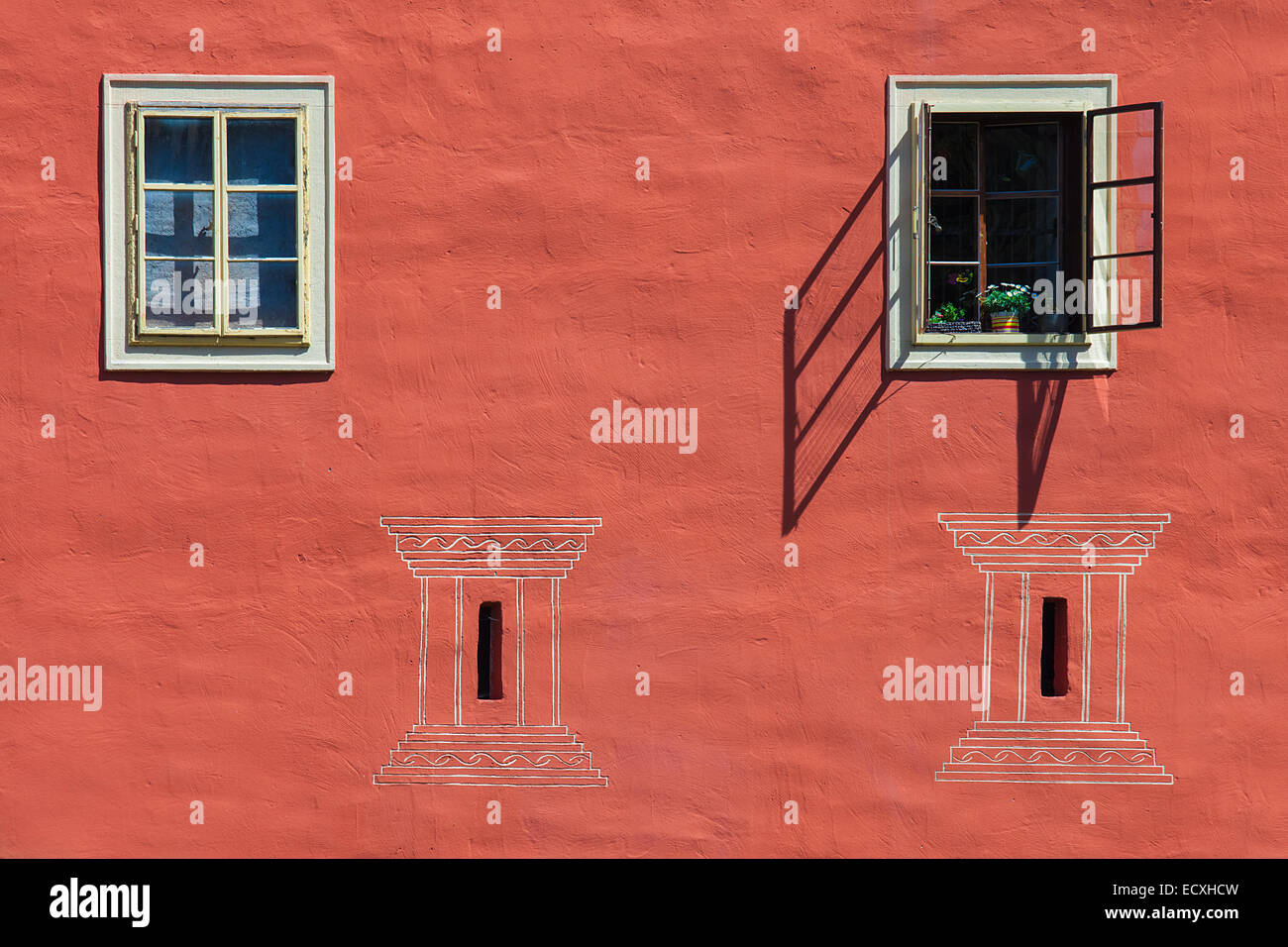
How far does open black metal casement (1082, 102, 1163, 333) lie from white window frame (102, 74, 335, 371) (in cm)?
399

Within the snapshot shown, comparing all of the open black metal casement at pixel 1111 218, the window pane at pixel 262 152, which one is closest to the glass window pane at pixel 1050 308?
the open black metal casement at pixel 1111 218

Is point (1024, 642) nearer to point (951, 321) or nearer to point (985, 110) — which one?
point (951, 321)

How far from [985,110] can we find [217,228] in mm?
4102

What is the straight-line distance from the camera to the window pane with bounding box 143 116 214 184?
6250 mm

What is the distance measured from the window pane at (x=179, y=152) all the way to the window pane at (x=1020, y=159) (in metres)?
4.20

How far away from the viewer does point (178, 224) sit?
20.5 feet

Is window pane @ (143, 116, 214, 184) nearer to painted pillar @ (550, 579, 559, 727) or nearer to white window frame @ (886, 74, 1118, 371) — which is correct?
painted pillar @ (550, 579, 559, 727)

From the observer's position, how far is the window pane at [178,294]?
6.25m

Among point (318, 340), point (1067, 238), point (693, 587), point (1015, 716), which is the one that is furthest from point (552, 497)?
point (1067, 238)

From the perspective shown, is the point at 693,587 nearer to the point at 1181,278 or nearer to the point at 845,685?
the point at 845,685

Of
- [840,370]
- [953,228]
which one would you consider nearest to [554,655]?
[840,370]

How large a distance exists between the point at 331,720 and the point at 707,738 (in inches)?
78.3

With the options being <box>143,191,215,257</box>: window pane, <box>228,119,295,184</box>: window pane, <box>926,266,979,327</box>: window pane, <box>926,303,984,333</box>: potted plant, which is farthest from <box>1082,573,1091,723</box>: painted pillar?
<box>143,191,215,257</box>: window pane

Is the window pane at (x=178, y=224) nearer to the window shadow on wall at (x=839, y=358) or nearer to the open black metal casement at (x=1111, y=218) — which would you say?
the window shadow on wall at (x=839, y=358)
